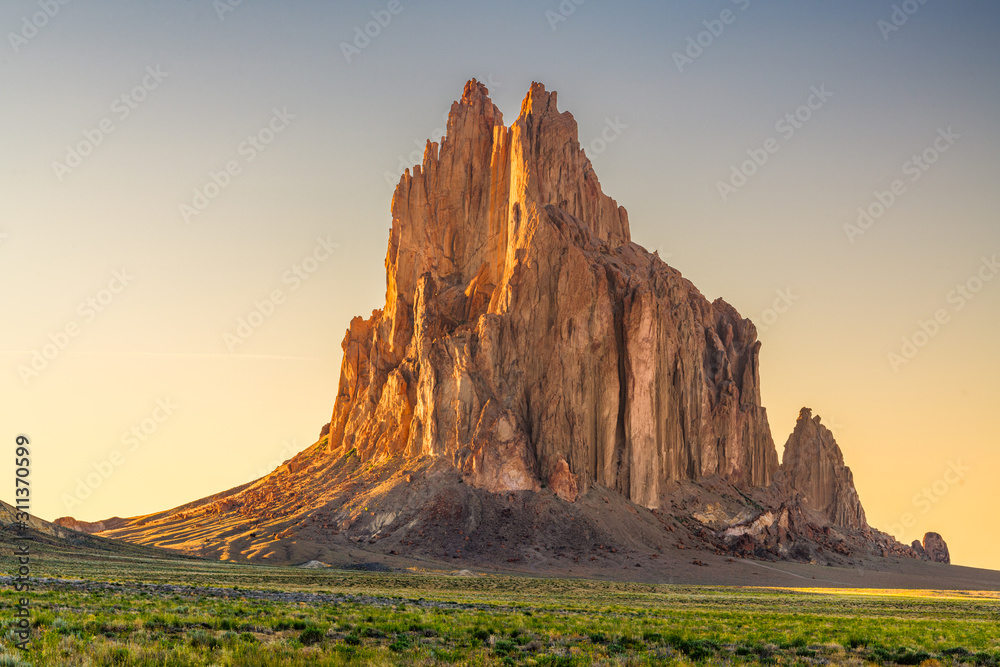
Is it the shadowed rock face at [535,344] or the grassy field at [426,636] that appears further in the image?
the shadowed rock face at [535,344]

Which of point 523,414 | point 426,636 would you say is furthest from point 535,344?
point 426,636

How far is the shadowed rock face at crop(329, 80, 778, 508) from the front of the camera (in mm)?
132875

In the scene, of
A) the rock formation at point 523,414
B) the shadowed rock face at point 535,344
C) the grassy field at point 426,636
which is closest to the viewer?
the grassy field at point 426,636

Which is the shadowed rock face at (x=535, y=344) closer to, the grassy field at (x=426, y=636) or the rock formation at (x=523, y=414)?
the rock formation at (x=523, y=414)

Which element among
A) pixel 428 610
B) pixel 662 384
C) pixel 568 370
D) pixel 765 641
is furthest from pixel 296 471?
pixel 765 641

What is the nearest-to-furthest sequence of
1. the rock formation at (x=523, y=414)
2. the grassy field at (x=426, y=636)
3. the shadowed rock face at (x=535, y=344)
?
the grassy field at (x=426, y=636)
the rock formation at (x=523, y=414)
the shadowed rock face at (x=535, y=344)

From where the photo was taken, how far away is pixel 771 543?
443ft

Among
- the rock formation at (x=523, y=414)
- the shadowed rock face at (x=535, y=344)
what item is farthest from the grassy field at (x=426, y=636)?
the shadowed rock face at (x=535, y=344)

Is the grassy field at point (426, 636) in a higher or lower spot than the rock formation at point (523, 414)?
lower

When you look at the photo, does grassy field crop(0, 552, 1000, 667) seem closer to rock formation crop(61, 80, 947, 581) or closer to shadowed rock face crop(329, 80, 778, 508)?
rock formation crop(61, 80, 947, 581)

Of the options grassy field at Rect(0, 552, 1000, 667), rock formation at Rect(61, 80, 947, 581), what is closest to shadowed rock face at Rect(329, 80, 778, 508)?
rock formation at Rect(61, 80, 947, 581)

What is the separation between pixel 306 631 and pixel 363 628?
8.45 feet

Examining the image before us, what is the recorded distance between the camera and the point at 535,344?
13812 centimetres

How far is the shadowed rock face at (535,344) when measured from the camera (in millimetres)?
132875
